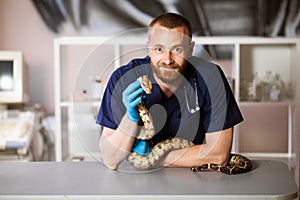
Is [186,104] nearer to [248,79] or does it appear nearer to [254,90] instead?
[254,90]

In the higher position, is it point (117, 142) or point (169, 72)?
point (169, 72)

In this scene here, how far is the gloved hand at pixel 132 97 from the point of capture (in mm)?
1144

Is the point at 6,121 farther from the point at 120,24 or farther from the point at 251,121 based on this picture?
the point at 251,121

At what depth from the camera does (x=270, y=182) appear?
1.17m

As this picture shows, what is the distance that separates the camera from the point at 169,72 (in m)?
1.22

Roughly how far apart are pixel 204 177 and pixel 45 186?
391mm

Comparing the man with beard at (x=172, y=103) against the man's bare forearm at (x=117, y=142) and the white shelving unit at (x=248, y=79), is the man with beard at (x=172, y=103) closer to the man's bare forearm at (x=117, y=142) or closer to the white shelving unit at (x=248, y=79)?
the man's bare forearm at (x=117, y=142)

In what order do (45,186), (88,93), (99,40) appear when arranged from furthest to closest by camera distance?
(99,40)
(88,93)
(45,186)

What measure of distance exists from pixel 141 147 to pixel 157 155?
5 centimetres

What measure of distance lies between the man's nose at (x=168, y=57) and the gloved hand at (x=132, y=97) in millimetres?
95

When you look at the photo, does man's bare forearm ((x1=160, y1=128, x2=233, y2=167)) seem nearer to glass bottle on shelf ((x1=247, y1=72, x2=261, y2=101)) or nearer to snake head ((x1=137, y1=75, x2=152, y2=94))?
snake head ((x1=137, y1=75, x2=152, y2=94))

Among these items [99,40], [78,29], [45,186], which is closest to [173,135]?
[45,186]

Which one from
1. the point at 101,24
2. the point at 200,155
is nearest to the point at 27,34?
the point at 101,24

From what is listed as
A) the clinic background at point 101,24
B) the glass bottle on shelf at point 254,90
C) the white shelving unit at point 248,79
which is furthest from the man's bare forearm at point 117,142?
the clinic background at point 101,24
